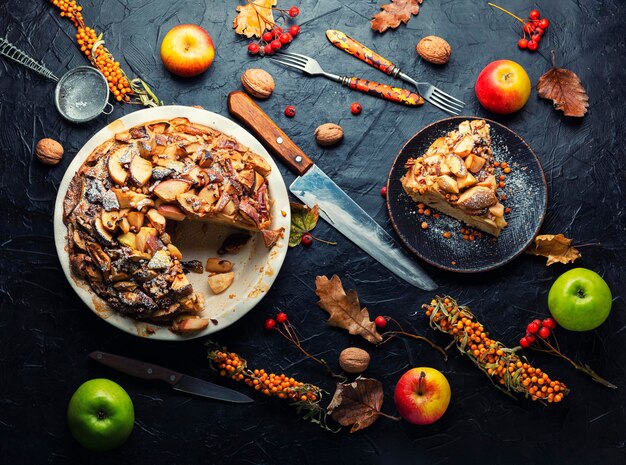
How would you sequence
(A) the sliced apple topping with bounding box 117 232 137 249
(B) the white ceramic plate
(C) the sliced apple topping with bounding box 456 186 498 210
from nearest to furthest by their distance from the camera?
1. (A) the sliced apple topping with bounding box 117 232 137 249
2. (B) the white ceramic plate
3. (C) the sliced apple topping with bounding box 456 186 498 210

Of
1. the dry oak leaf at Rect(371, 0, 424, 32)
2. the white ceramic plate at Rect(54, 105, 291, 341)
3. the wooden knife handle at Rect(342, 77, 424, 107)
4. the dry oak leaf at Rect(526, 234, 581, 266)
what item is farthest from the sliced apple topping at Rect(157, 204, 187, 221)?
the dry oak leaf at Rect(526, 234, 581, 266)

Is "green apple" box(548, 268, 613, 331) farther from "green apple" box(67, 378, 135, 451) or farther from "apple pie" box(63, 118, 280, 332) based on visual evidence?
"green apple" box(67, 378, 135, 451)

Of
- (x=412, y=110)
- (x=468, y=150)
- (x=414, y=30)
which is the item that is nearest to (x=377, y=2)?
(x=414, y=30)

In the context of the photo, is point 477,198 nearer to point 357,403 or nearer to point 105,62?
point 357,403

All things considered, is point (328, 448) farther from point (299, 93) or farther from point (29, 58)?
point (29, 58)

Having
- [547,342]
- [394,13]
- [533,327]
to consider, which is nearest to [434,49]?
[394,13]
